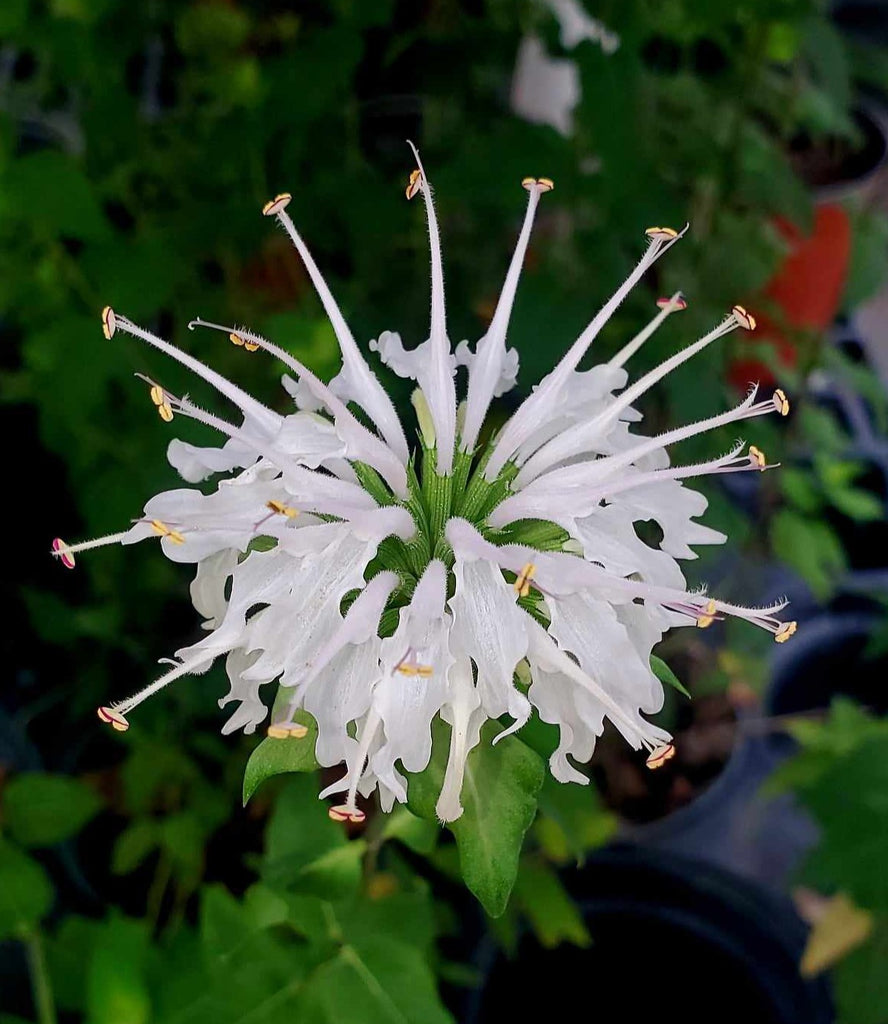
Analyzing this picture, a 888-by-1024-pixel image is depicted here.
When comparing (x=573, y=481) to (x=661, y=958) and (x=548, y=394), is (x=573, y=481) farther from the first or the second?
(x=661, y=958)

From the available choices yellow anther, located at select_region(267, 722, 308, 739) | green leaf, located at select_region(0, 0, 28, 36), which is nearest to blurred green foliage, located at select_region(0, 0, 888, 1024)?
green leaf, located at select_region(0, 0, 28, 36)

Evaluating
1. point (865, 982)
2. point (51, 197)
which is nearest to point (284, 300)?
point (51, 197)

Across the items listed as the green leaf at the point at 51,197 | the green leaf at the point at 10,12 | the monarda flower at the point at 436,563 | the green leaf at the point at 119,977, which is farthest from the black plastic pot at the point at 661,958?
the green leaf at the point at 10,12

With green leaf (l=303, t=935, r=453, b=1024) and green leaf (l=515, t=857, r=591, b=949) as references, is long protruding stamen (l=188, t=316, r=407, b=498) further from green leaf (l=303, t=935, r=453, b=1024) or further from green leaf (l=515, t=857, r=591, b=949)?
green leaf (l=515, t=857, r=591, b=949)

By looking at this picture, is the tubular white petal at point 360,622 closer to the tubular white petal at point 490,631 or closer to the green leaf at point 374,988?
the tubular white petal at point 490,631

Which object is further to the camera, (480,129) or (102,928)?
(480,129)

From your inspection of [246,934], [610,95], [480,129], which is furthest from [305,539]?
[480,129]

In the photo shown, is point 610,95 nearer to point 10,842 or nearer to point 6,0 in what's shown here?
point 6,0
